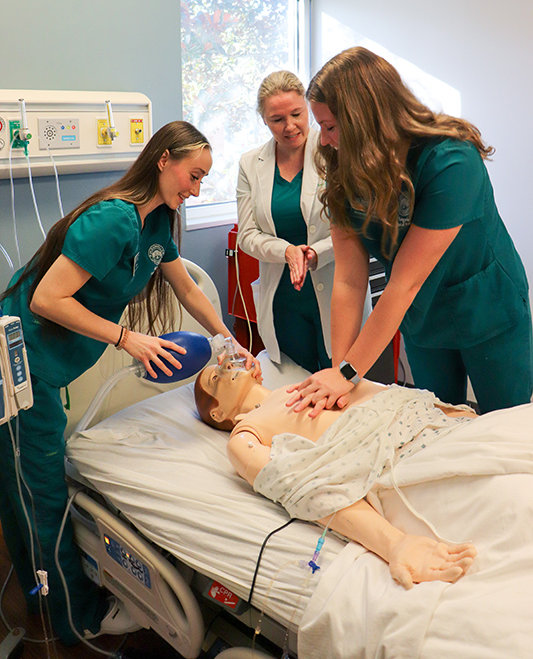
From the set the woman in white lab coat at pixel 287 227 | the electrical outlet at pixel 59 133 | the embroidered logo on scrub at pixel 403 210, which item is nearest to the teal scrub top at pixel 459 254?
the embroidered logo on scrub at pixel 403 210

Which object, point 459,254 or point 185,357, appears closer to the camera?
point 459,254

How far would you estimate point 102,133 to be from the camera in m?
2.18

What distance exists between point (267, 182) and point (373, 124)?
961 millimetres

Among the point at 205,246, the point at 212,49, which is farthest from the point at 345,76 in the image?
the point at 212,49

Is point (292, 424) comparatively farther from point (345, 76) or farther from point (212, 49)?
point (212, 49)

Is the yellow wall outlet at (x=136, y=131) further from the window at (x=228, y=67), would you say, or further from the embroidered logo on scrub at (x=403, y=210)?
the embroidered logo on scrub at (x=403, y=210)

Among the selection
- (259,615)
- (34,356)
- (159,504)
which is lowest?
(259,615)

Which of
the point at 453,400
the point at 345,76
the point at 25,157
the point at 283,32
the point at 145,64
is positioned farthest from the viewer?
Result: the point at 283,32

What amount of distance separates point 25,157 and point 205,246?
112 centimetres

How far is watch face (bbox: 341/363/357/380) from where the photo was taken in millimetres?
1587

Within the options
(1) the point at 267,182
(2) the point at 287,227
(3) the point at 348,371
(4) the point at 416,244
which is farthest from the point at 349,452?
(1) the point at 267,182

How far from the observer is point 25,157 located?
2.00m

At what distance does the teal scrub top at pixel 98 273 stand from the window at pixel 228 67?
3.94 feet

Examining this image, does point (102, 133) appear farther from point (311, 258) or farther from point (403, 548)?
point (403, 548)
